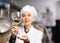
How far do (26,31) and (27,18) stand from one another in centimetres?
8

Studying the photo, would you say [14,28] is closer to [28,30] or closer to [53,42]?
[28,30]

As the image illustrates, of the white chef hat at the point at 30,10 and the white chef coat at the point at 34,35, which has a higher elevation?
the white chef hat at the point at 30,10

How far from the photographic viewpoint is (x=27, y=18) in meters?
0.64

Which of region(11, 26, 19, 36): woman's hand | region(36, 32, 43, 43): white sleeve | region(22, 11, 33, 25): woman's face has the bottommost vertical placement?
region(36, 32, 43, 43): white sleeve

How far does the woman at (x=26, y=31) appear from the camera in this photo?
0.63 meters

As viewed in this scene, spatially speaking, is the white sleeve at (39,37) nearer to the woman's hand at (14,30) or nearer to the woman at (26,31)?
the woman at (26,31)

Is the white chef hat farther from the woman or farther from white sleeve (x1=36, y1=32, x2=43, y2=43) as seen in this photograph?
white sleeve (x1=36, y1=32, x2=43, y2=43)

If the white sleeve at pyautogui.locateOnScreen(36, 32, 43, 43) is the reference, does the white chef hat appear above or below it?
above

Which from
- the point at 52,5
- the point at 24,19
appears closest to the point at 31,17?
the point at 24,19

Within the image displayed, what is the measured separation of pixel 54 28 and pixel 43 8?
151mm

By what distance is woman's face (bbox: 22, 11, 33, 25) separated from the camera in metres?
0.64

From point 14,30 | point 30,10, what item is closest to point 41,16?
point 30,10

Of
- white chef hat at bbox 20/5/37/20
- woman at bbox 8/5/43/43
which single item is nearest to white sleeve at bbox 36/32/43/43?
woman at bbox 8/5/43/43

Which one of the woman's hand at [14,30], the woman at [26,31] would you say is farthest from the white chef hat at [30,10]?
the woman's hand at [14,30]
